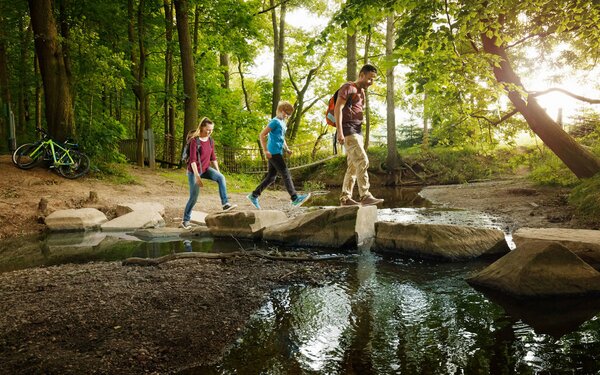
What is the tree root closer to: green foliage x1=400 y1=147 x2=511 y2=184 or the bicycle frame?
the bicycle frame

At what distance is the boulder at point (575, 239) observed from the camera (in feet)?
12.8

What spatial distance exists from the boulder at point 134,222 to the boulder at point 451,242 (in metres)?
5.19

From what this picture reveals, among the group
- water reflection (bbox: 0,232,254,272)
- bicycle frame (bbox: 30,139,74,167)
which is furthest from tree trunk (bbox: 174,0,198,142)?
water reflection (bbox: 0,232,254,272)

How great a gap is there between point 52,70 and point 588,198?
44.6 ft

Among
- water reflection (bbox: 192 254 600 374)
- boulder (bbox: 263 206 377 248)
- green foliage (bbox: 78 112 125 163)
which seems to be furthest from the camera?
green foliage (bbox: 78 112 125 163)

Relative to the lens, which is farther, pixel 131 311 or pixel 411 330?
pixel 131 311

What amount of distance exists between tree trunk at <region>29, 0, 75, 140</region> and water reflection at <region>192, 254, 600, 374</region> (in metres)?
10.8

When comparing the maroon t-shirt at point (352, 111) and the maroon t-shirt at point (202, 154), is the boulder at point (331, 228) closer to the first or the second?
the maroon t-shirt at point (352, 111)

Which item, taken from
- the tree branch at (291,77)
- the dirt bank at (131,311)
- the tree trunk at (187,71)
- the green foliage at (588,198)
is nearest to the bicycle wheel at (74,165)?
the tree trunk at (187,71)

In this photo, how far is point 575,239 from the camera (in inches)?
160

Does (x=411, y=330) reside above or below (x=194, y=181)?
below

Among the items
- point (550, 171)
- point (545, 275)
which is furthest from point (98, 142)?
point (550, 171)

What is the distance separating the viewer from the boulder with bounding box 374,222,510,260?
4645 mm

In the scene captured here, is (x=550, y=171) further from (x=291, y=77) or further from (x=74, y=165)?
(x=291, y=77)
